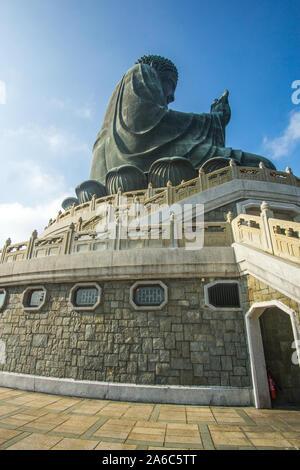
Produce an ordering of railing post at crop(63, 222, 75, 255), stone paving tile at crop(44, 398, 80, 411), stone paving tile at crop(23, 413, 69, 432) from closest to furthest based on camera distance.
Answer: stone paving tile at crop(23, 413, 69, 432), stone paving tile at crop(44, 398, 80, 411), railing post at crop(63, 222, 75, 255)

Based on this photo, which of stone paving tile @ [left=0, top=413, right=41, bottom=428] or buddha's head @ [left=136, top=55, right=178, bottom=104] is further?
buddha's head @ [left=136, top=55, right=178, bottom=104]

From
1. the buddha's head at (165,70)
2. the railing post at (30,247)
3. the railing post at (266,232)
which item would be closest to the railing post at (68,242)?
the railing post at (30,247)

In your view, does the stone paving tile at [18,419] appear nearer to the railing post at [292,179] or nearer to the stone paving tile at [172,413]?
the stone paving tile at [172,413]

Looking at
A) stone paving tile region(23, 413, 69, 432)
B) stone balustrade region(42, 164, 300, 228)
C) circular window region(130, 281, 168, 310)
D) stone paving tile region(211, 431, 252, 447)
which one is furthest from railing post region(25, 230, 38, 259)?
stone paving tile region(211, 431, 252, 447)

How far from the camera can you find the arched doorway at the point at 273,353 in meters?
5.79

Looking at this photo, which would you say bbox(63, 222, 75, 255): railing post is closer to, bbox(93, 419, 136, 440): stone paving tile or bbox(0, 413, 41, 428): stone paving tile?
bbox(0, 413, 41, 428): stone paving tile

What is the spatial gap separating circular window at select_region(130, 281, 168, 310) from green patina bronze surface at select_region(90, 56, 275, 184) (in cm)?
1666

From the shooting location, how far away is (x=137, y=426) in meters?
4.48

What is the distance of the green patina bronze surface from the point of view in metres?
22.3

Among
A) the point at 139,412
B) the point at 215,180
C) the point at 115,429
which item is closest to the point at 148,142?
the point at 215,180

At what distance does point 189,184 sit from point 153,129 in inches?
591

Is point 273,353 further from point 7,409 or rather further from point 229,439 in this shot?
point 7,409
